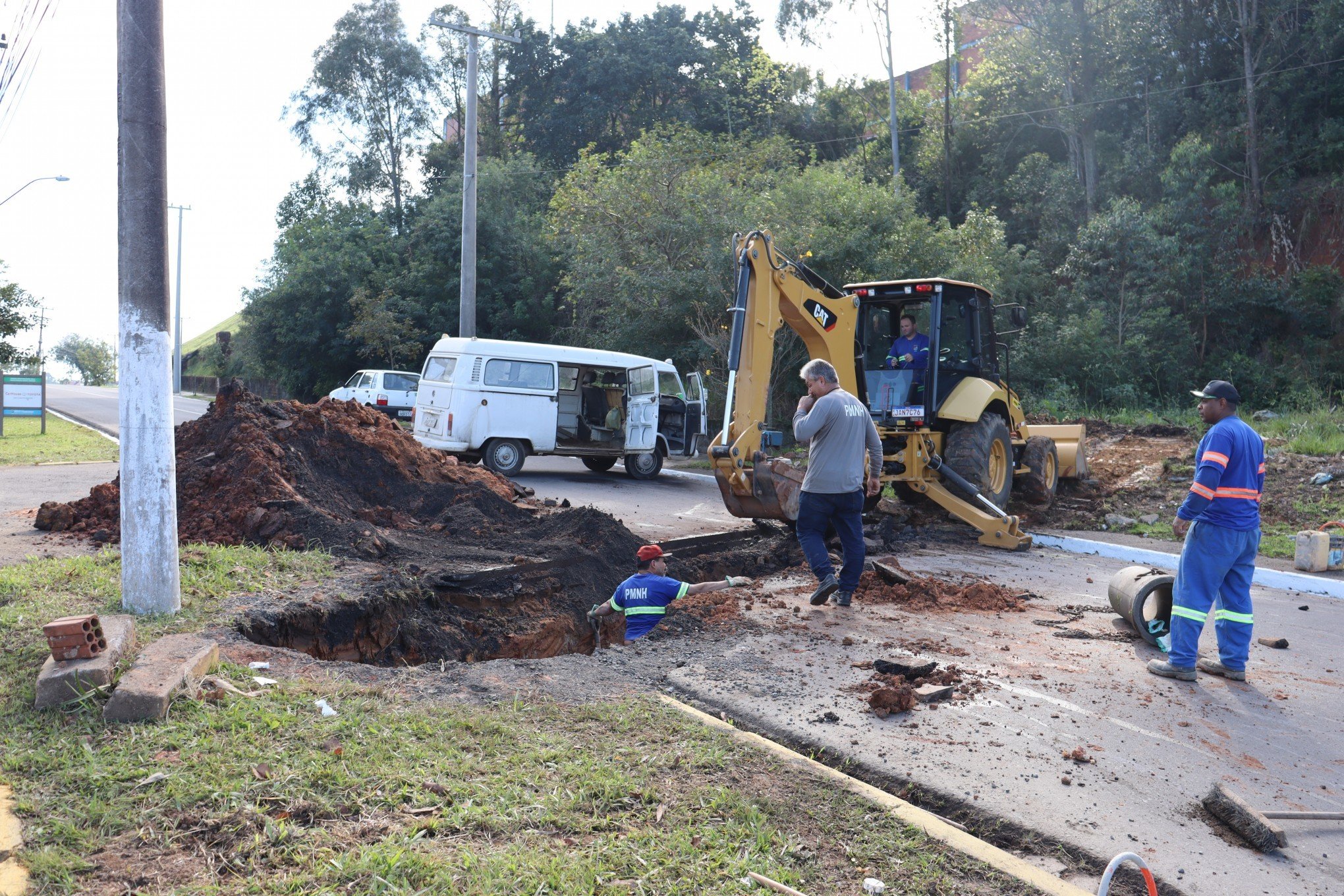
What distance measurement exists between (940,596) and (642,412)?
998 cm

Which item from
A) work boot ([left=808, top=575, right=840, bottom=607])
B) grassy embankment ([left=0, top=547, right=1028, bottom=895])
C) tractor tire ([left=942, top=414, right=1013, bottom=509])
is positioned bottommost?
grassy embankment ([left=0, top=547, right=1028, bottom=895])

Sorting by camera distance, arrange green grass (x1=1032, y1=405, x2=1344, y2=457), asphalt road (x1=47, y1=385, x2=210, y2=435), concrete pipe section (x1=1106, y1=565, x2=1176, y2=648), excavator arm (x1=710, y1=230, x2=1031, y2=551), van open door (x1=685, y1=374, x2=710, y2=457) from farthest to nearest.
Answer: asphalt road (x1=47, y1=385, x2=210, y2=435), van open door (x1=685, y1=374, x2=710, y2=457), green grass (x1=1032, y1=405, x2=1344, y2=457), excavator arm (x1=710, y1=230, x2=1031, y2=551), concrete pipe section (x1=1106, y1=565, x2=1176, y2=648)

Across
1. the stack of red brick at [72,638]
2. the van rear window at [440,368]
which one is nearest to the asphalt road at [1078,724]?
the stack of red brick at [72,638]

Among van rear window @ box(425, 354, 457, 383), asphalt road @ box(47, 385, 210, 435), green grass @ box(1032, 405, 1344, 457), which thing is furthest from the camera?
asphalt road @ box(47, 385, 210, 435)

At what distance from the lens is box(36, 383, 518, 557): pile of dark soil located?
8984 mm

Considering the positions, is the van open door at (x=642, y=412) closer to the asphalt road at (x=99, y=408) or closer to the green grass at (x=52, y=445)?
the green grass at (x=52, y=445)

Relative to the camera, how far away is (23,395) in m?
24.5

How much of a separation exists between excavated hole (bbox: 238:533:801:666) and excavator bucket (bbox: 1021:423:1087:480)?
571 cm

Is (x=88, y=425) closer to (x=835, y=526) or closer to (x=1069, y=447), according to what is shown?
(x=1069, y=447)

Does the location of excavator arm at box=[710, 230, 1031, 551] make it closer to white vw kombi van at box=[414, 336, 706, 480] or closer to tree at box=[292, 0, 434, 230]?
white vw kombi van at box=[414, 336, 706, 480]

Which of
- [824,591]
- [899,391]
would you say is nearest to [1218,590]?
[824,591]

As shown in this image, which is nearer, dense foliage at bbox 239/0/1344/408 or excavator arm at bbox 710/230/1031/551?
excavator arm at bbox 710/230/1031/551

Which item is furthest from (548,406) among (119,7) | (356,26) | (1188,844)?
(356,26)

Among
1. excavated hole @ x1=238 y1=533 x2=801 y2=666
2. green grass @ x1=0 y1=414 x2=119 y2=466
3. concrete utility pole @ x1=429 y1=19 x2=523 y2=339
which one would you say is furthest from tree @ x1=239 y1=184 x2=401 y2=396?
excavated hole @ x1=238 y1=533 x2=801 y2=666
